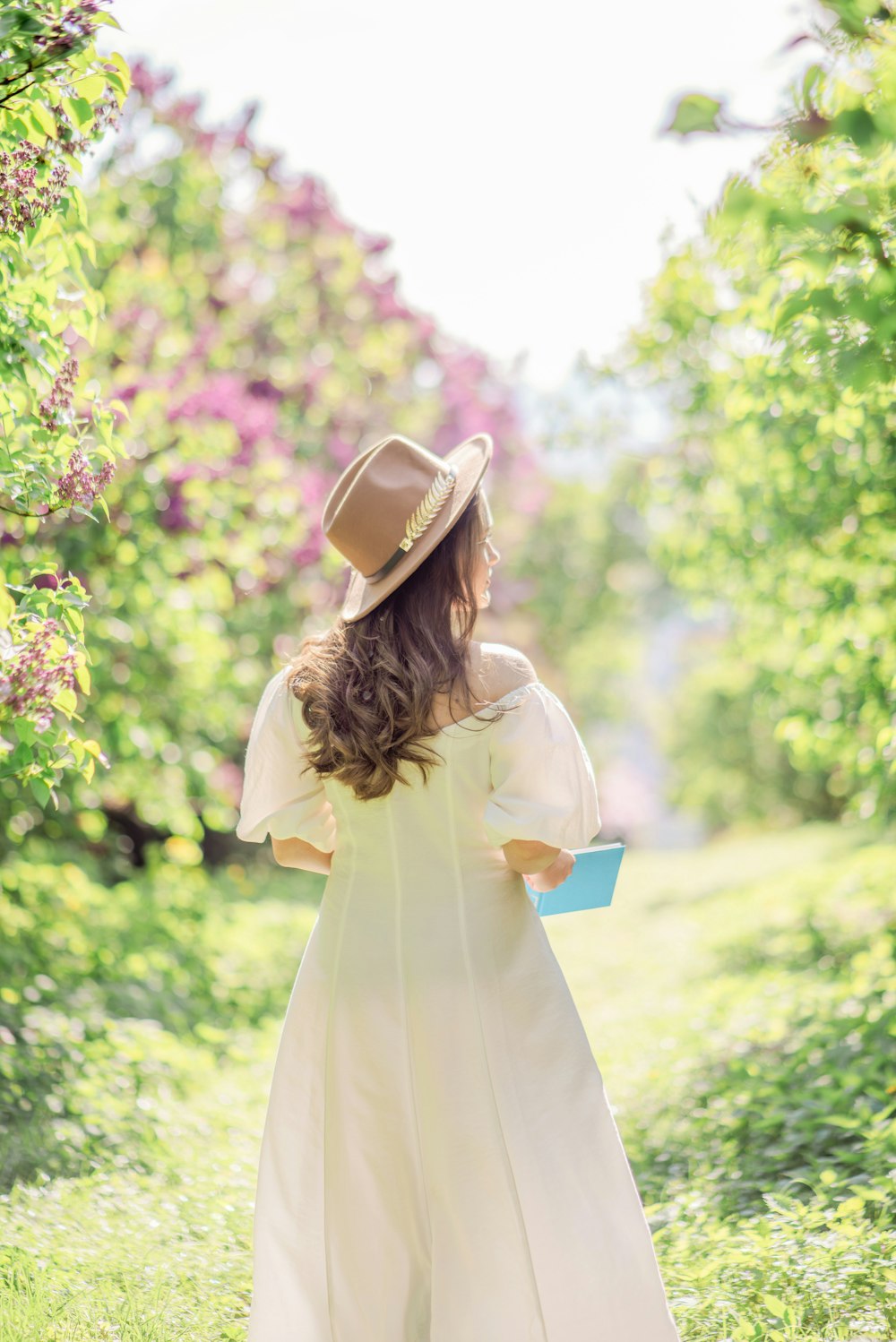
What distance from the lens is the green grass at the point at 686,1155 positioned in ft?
9.47

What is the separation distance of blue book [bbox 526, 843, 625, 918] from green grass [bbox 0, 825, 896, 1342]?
3.56 ft

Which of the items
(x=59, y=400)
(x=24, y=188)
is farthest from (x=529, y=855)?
(x=24, y=188)

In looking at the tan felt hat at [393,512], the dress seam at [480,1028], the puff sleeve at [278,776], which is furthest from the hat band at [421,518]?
the dress seam at [480,1028]

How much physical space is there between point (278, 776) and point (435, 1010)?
621mm

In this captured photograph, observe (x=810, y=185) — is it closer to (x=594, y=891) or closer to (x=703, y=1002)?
(x=594, y=891)

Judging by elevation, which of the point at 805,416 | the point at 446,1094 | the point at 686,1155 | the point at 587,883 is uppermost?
the point at 805,416

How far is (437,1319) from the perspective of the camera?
2414mm

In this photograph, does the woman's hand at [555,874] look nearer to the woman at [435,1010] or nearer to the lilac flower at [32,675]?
the woman at [435,1010]

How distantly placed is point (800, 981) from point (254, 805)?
4.29 m

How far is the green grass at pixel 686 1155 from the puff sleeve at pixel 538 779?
135 cm

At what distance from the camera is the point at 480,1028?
2.44 m

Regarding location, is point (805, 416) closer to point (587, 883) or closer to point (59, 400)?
point (587, 883)

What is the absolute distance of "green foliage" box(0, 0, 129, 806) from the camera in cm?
247

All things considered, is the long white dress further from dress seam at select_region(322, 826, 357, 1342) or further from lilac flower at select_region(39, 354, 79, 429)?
lilac flower at select_region(39, 354, 79, 429)
